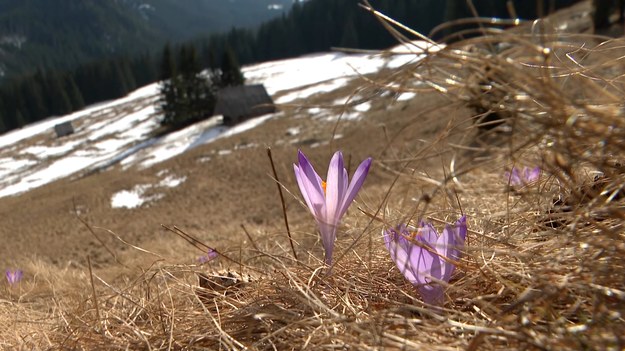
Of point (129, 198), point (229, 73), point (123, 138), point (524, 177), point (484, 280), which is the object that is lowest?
point (123, 138)

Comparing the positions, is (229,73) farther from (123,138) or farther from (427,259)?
(427,259)

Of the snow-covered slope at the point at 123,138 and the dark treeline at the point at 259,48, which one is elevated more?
the dark treeline at the point at 259,48

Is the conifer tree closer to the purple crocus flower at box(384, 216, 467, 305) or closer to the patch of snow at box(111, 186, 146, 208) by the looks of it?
the patch of snow at box(111, 186, 146, 208)

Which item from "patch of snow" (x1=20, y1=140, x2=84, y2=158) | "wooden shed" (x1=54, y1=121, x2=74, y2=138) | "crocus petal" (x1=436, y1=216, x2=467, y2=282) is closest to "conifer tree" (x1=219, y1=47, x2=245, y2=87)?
"patch of snow" (x1=20, y1=140, x2=84, y2=158)

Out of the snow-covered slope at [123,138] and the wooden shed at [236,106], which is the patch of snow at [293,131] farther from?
the wooden shed at [236,106]

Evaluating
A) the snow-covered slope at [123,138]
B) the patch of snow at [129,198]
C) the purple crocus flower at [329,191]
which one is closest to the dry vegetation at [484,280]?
the purple crocus flower at [329,191]

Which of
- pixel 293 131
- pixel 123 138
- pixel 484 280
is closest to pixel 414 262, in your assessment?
pixel 484 280
